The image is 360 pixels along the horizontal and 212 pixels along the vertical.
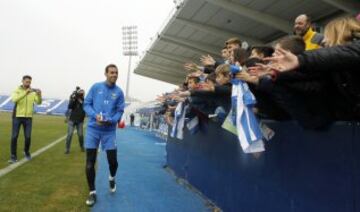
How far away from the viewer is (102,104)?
6.50 meters

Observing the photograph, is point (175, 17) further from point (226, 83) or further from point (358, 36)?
point (358, 36)

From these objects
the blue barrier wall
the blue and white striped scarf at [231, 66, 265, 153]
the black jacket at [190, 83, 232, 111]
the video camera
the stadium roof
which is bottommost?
the blue barrier wall

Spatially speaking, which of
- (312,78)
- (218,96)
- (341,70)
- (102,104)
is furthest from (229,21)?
(341,70)

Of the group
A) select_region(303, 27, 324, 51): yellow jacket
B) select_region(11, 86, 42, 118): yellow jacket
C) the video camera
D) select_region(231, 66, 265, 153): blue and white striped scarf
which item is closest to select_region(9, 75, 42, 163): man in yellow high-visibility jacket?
select_region(11, 86, 42, 118): yellow jacket

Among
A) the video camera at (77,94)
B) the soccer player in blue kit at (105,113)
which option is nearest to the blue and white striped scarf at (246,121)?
the soccer player in blue kit at (105,113)

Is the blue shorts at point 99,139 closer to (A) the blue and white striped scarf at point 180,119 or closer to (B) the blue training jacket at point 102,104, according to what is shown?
(B) the blue training jacket at point 102,104

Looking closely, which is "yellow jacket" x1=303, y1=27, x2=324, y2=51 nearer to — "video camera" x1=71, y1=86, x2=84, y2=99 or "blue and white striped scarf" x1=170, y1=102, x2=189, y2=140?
"blue and white striped scarf" x1=170, y1=102, x2=189, y2=140

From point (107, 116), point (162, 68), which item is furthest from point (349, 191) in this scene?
point (162, 68)

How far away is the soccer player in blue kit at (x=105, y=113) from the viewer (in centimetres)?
638

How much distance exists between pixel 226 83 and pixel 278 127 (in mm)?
925

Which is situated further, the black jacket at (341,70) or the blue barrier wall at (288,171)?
the blue barrier wall at (288,171)

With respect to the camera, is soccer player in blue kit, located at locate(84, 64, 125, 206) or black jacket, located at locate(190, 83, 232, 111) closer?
black jacket, located at locate(190, 83, 232, 111)

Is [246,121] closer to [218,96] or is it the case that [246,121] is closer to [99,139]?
[218,96]

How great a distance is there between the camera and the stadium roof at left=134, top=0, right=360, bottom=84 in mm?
13594
